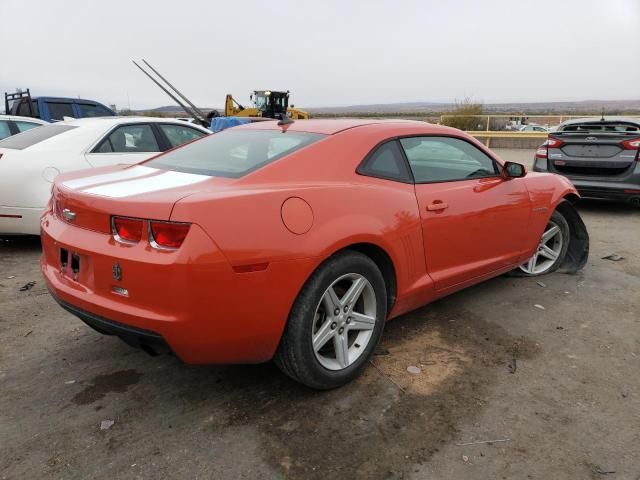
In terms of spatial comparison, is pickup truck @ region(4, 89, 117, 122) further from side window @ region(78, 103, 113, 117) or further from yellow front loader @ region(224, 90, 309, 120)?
yellow front loader @ region(224, 90, 309, 120)

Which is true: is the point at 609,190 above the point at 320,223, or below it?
below

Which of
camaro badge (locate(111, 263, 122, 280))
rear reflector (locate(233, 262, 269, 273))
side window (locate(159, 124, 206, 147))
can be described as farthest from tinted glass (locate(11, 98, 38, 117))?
rear reflector (locate(233, 262, 269, 273))

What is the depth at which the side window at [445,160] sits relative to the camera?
335 cm

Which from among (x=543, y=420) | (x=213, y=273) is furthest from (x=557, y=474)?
(x=213, y=273)

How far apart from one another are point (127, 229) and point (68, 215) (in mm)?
525

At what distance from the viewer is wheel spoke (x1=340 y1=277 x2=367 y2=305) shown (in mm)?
2783

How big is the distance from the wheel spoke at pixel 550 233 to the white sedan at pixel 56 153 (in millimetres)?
4275

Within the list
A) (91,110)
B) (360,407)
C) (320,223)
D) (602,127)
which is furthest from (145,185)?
(91,110)

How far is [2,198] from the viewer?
516 centimetres

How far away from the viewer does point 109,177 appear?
293 cm

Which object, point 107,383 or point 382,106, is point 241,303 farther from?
point 382,106

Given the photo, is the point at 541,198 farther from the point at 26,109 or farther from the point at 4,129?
the point at 26,109

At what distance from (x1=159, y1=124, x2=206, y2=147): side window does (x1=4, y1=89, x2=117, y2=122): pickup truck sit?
26.1ft

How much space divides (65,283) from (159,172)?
2.59ft
